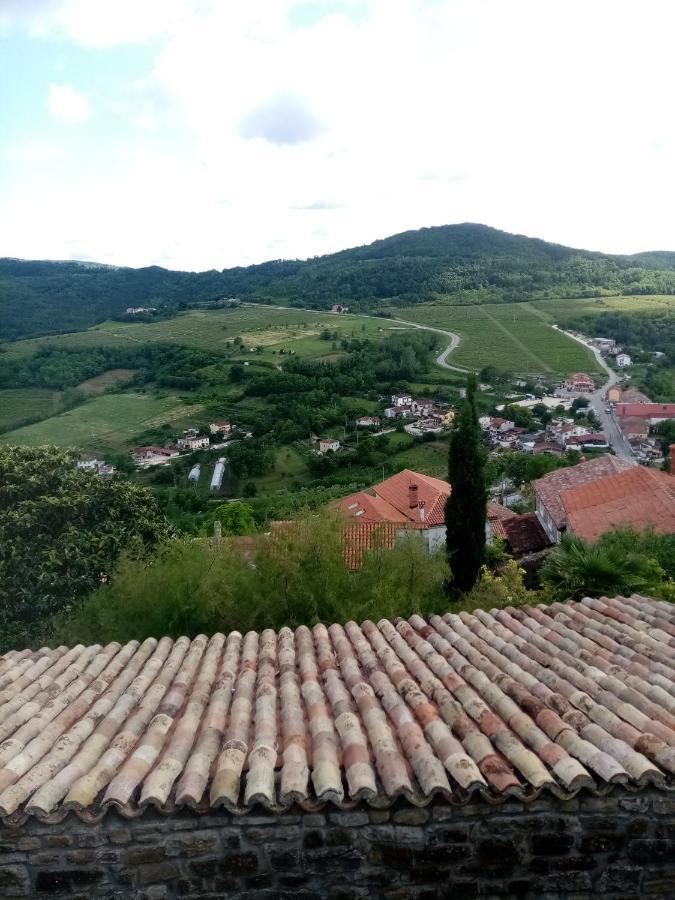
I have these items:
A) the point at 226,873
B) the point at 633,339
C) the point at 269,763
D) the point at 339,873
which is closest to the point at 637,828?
the point at 339,873

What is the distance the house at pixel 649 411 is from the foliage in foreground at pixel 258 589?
52.8 metres

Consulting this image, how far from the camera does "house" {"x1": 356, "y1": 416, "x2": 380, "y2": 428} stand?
5859 cm

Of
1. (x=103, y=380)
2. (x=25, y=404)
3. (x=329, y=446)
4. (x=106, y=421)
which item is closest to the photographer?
(x=329, y=446)

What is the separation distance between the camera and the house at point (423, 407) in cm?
5925

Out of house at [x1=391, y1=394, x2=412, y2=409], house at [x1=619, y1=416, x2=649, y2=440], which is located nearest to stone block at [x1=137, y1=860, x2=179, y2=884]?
house at [x1=619, y1=416, x2=649, y2=440]

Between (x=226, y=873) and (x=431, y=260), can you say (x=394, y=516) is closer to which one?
(x=226, y=873)

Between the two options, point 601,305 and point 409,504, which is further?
point 601,305

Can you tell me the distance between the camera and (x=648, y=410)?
5575cm

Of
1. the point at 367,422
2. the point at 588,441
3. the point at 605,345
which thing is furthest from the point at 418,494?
the point at 605,345

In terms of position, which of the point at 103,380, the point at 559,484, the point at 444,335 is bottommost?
the point at 103,380

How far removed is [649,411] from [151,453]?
45.6 m

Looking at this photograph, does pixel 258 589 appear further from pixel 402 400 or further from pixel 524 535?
pixel 402 400

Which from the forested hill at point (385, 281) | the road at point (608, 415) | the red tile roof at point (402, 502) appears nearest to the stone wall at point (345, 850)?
the red tile roof at point (402, 502)

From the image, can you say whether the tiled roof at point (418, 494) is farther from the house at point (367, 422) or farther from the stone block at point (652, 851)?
the house at point (367, 422)
